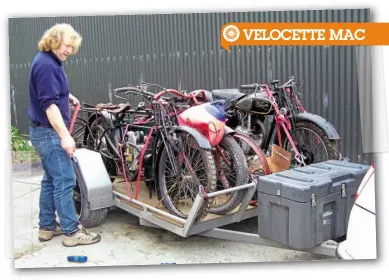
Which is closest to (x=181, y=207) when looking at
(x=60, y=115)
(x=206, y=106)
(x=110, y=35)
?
(x=206, y=106)

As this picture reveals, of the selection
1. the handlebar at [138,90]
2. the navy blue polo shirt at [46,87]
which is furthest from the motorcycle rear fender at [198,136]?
the navy blue polo shirt at [46,87]

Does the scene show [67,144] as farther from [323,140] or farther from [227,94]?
[323,140]

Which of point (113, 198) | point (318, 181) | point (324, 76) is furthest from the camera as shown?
point (113, 198)

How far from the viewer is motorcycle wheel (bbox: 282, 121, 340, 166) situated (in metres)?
4.49

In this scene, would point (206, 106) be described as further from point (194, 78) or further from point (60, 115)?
point (60, 115)

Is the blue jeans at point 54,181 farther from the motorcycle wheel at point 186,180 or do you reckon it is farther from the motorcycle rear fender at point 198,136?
the motorcycle rear fender at point 198,136

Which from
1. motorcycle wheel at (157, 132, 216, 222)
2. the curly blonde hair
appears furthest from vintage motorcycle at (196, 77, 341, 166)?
the curly blonde hair

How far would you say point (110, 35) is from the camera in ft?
13.8

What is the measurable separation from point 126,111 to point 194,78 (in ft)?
2.46

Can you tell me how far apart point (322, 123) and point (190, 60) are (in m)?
1.22

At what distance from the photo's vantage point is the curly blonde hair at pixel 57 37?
3.95 metres

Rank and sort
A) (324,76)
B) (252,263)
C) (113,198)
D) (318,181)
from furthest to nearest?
1. (113,198)
2. (324,76)
3. (252,263)
4. (318,181)

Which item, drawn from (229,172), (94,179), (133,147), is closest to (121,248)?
(94,179)

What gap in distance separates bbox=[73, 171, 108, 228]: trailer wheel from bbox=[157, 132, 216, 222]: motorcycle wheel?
659 millimetres
